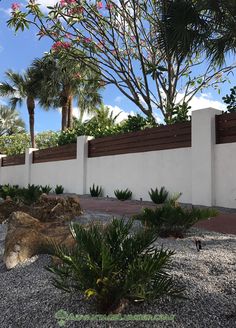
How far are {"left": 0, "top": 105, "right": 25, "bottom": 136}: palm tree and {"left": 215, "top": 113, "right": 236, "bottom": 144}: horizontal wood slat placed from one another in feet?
109

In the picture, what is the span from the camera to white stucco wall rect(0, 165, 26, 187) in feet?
57.8

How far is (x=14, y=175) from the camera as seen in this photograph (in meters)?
18.4

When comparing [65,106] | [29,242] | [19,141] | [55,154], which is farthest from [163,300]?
[19,141]

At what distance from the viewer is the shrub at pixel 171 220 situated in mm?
4855

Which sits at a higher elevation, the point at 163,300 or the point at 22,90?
the point at 22,90

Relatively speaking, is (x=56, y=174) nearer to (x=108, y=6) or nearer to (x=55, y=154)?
(x=55, y=154)

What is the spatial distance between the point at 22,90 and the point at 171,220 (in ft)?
60.3

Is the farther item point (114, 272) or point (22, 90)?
point (22, 90)

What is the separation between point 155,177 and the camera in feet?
32.9

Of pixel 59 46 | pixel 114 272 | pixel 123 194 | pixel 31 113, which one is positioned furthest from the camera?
pixel 31 113

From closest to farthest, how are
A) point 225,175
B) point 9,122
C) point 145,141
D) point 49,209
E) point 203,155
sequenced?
point 49,209
point 225,175
point 203,155
point 145,141
point 9,122

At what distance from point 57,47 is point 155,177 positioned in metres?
6.03

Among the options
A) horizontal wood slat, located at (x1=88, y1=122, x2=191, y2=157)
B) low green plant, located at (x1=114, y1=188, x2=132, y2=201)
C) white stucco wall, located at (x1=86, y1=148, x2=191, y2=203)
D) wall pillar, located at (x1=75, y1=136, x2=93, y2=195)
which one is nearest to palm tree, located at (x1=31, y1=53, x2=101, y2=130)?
wall pillar, located at (x1=75, y1=136, x2=93, y2=195)

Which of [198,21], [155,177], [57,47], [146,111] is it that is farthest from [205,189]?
[57,47]
